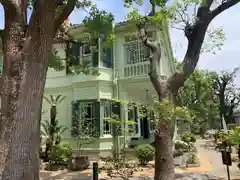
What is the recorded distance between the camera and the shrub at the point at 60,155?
1305 cm

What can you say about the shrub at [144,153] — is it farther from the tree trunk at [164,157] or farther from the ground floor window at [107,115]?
the tree trunk at [164,157]

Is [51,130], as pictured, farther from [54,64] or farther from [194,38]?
[194,38]

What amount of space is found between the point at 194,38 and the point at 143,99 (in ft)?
31.9

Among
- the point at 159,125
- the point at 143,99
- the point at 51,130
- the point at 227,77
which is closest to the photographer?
the point at 159,125

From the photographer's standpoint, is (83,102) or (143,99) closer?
(83,102)

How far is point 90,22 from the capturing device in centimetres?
958

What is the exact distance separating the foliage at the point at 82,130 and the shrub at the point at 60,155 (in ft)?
5.31

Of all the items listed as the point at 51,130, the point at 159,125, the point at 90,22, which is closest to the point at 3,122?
the point at 159,125

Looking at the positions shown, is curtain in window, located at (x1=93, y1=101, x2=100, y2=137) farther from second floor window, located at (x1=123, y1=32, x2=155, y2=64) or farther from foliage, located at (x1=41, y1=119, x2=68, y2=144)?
second floor window, located at (x1=123, y1=32, x2=155, y2=64)

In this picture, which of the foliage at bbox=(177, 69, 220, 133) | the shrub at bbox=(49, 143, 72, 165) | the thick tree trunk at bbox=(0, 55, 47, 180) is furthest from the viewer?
the foliage at bbox=(177, 69, 220, 133)

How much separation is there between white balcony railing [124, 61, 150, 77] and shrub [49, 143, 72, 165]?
6.13 metres

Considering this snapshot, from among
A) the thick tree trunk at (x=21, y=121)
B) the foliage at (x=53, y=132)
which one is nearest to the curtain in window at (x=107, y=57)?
the foliage at (x=53, y=132)

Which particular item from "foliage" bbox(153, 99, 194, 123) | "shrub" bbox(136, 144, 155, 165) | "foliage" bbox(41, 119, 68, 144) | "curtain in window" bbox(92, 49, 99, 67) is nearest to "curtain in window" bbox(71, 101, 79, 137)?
"foliage" bbox(41, 119, 68, 144)

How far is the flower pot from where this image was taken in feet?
41.6
